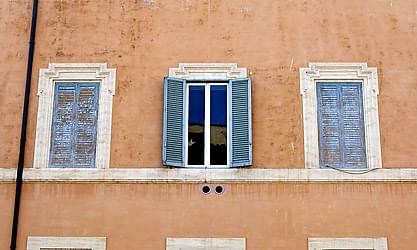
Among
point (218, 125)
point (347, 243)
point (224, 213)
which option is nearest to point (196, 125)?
point (218, 125)

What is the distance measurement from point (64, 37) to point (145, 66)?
1782mm

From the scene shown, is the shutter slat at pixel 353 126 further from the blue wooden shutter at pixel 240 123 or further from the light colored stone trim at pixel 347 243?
the blue wooden shutter at pixel 240 123

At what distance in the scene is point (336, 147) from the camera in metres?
12.1

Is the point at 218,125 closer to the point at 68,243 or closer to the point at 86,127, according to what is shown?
the point at 86,127

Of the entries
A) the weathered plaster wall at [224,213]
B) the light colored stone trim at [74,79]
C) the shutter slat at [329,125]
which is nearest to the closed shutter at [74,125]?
the light colored stone trim at [74,79]

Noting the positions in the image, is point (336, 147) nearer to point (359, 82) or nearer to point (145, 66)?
point (359, 82)

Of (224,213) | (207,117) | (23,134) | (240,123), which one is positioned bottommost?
(224,213)

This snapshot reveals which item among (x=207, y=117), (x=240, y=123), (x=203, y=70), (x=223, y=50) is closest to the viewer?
(x=240, y=123)

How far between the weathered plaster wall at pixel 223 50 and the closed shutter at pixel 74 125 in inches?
17.3

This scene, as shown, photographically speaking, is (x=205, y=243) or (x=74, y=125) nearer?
(x=205, y=243)

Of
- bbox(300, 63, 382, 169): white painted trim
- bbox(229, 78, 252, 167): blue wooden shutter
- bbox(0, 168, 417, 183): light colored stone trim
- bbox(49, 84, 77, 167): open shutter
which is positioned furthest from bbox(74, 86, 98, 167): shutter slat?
bbox(300, 63, 382, 169): white painted trim

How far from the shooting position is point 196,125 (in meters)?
12.4

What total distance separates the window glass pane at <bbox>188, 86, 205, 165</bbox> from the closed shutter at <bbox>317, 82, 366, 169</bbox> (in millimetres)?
2274

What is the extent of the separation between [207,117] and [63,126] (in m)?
2.80
